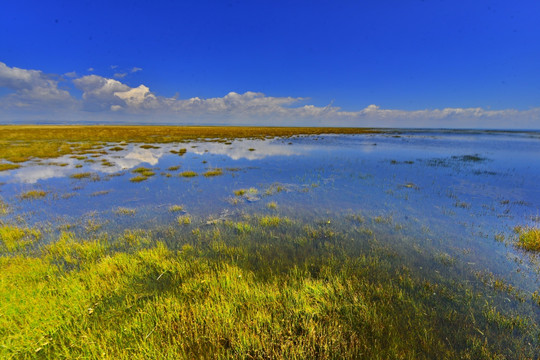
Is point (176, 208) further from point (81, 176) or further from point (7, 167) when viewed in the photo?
point (7, 167)

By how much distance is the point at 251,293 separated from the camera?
5.62 m

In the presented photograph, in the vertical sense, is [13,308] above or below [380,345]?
above

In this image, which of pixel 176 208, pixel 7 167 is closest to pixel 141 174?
pixel 176 208

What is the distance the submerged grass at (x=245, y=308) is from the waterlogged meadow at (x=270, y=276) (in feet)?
0.12

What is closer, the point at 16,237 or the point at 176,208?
the point at 16,237

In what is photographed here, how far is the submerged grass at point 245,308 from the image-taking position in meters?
4.16

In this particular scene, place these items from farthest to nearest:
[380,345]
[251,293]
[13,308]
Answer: [251,293], [13,308], [380,345]

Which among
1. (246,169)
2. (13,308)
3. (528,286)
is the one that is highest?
(246,169)

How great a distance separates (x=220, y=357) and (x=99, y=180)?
75.2 feet

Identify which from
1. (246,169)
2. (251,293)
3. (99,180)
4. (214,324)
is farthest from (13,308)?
(246,169)

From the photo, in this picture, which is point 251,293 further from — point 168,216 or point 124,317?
point 168,216

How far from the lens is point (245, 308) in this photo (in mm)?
5160

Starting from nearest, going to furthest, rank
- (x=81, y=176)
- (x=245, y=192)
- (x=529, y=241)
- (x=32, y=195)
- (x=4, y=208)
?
(x=529, y=241)
(x=4, y=208)
(x=32, y=195)
(x=245, y=192)
(x=81, y=176)

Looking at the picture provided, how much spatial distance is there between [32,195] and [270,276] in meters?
20.5
